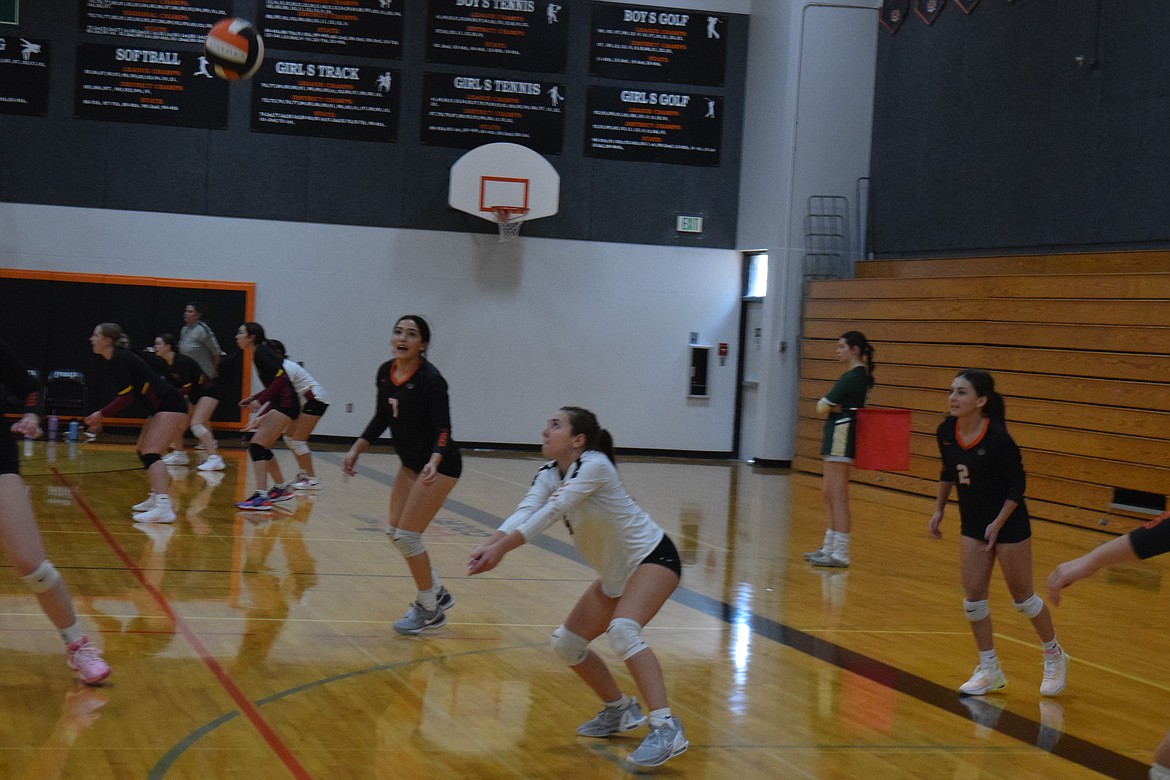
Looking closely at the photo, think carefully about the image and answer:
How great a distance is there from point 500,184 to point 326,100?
2.94 metres

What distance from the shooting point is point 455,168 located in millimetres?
17953

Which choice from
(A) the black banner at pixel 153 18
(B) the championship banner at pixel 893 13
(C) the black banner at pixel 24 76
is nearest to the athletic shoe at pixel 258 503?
(C) the black banner at pixel 24 76

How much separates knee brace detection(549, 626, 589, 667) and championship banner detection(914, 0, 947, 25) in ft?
47.5

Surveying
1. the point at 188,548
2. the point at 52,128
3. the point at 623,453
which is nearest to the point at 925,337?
the point at 623,453

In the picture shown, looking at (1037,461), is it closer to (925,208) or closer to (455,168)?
(925,208)

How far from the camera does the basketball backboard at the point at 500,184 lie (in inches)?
706

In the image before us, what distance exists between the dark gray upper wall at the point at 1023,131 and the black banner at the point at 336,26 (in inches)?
297

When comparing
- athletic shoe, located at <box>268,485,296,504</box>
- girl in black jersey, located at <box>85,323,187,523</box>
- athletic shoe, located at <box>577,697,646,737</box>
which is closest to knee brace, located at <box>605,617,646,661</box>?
athletic shoe, located at <box>577,697,646,737</box>

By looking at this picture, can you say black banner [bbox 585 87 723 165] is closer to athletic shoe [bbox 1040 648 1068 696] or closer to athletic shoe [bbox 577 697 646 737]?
athletic shoe [bbox 1040 648 1068 696]

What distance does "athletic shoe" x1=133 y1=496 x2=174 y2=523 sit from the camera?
32.4ft

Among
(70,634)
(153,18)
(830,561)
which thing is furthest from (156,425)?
(153,18)

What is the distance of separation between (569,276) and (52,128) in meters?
7.88

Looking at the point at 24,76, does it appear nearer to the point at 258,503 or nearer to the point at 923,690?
the point at 258,503

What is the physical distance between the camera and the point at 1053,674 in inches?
240
